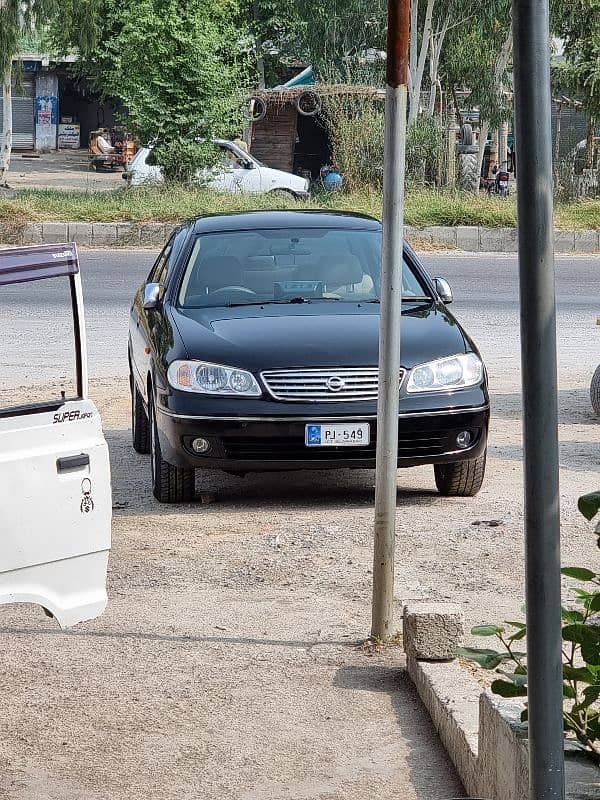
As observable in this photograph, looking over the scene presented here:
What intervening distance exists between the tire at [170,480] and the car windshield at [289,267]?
3.67ft

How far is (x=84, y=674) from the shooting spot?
16.7 feet

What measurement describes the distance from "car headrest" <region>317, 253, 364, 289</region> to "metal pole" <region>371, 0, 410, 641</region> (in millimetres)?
3301

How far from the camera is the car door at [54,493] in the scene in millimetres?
4012

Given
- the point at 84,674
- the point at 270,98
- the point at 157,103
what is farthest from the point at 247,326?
the point at 270,98

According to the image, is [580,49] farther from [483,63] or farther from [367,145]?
[367,145]

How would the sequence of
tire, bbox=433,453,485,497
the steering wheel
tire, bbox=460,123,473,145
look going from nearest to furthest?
tire, bbox=433,453,485,497 < the steering wheel < tire, bbox=460,123,473,145

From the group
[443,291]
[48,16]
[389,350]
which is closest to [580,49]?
[48,16]

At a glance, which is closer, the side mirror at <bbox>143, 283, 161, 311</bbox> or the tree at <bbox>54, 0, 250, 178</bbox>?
the side mirror at <bbox>143, 283, 161, 311</bbox>

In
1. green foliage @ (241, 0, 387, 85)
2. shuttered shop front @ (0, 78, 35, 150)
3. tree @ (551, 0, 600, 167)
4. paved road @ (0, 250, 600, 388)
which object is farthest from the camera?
shuttered shop front @ (0, 78, 35, 150)

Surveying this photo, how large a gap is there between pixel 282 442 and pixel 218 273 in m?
1.64

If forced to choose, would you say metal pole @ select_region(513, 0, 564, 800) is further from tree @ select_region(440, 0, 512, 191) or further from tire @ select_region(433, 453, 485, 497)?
tree @ select_region(440, 0, 512, 191)

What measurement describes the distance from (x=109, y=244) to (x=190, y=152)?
10.6 ft

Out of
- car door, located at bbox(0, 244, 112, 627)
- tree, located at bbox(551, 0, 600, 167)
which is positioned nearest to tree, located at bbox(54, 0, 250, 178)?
tree, located at bbox(551, 0, 600, 167)

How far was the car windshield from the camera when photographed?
8500 millimetres
